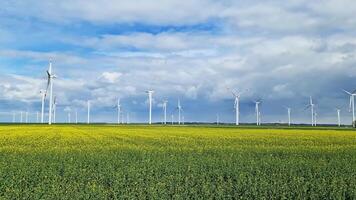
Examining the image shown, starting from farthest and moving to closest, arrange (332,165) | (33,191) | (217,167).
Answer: (332,165) → (217,167) → (33,191)

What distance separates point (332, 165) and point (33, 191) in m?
18.6

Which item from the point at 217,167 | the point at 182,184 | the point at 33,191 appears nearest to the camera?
the point at 33,191

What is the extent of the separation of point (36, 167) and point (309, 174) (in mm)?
14990

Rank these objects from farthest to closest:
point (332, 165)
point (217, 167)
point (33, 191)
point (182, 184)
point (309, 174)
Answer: point (332, 165) → point (217, 167) → point (309, 174) → point (182, 184) → point (33, 191)

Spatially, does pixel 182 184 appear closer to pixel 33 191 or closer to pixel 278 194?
pixel 278 194

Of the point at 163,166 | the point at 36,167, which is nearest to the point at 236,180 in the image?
the point at 163,166

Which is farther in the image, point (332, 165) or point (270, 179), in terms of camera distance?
point (332, 165)

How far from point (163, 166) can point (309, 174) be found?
26.8 feet

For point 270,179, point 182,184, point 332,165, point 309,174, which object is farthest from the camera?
point 332,165

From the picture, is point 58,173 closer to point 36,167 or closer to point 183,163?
point 36,167

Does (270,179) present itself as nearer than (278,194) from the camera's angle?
No

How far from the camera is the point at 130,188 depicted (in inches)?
834

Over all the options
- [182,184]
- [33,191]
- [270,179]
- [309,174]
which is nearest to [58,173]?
[33,191]

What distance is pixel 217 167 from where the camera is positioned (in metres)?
27.7
